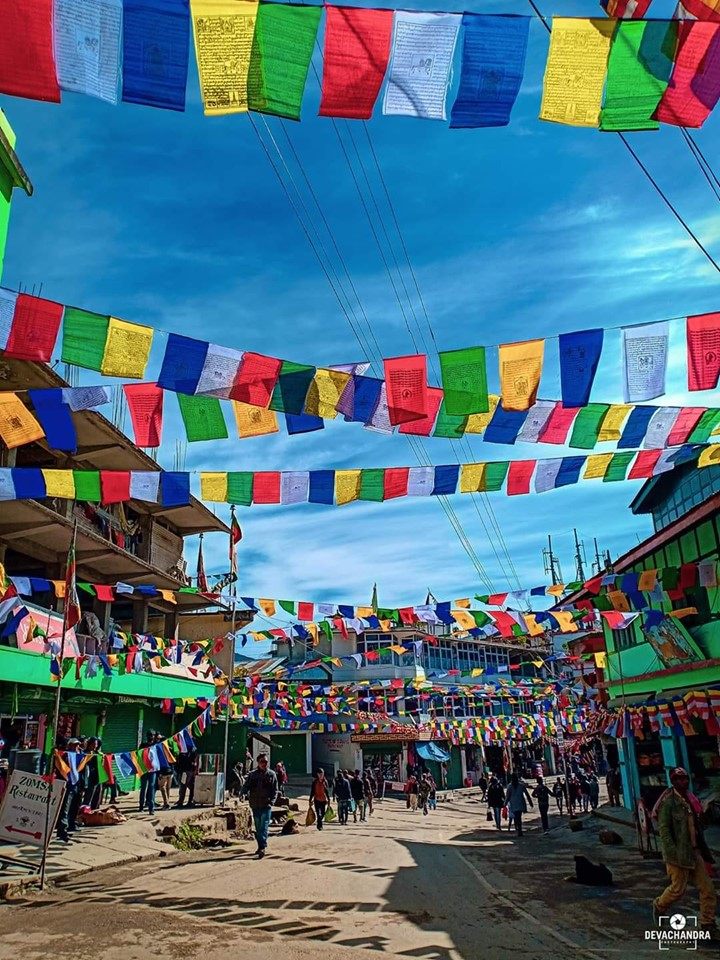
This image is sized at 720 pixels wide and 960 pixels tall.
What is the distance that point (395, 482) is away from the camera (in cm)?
A: 1223

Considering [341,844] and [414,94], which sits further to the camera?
[341,844]

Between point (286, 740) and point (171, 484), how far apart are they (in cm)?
3242

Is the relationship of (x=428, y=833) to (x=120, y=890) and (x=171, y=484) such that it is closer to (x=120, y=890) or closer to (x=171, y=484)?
(x=120, y=890)

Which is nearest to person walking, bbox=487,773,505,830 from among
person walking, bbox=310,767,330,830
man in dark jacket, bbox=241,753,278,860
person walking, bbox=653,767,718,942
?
person walking, bbox=310,767,330,830

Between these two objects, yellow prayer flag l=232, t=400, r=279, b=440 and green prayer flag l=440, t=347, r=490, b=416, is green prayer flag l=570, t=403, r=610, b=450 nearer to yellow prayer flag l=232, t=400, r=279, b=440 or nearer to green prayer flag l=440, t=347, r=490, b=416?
green prayer flag l=440, t=347, r=490, b=416

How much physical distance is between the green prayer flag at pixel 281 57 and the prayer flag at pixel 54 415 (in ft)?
18.8

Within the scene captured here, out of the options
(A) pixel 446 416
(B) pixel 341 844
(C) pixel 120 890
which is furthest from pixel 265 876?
(A) pixel 446 416

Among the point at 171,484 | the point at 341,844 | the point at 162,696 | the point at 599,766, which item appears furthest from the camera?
the point at 599,766

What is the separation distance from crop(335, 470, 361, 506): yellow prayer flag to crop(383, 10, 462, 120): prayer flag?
21.9ft

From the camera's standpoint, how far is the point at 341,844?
53.4 ft

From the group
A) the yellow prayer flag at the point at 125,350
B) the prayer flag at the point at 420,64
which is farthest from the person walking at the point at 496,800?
the prayer flag at the point at 420,64

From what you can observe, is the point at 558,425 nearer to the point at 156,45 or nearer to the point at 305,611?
the point at 156,45

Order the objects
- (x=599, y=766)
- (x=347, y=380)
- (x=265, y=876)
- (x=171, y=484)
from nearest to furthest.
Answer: (x=347, y=380)
(x=265, y=876)
(x=171, y=484)
(x=599, y=766)

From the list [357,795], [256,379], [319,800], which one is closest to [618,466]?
[256,379]
